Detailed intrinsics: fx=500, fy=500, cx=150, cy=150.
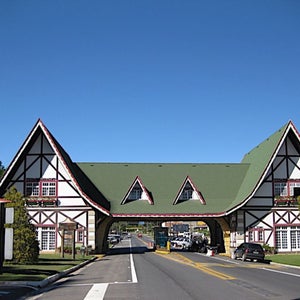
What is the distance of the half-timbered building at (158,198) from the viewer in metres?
41.5

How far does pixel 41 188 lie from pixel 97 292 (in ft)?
91.1

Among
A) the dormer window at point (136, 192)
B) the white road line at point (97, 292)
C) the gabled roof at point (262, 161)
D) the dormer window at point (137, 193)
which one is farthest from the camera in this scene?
the dormer window at point (136, 192)

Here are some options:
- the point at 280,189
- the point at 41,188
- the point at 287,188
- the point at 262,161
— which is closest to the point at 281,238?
the point at 280,189

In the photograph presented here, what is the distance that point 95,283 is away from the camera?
1825 centimetres

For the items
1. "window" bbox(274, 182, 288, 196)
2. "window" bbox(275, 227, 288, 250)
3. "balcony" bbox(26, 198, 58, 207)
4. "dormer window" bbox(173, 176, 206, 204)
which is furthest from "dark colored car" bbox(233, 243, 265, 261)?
"balcony" bbox(26, 198, 58, 207)

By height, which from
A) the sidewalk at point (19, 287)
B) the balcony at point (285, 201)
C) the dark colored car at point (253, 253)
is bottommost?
the dark colored car at point (253, 253)

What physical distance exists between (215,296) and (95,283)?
239 inches

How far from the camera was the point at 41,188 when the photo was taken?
41.9 meters

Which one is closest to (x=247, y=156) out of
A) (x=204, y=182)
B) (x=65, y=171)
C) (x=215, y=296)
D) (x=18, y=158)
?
(x=204, y=182)

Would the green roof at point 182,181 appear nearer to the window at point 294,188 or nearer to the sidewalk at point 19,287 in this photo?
the window at point 294,188

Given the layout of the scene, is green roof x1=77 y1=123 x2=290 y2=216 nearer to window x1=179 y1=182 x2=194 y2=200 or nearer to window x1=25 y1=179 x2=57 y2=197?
window x1=179 y1=182 x2=194 y2=200

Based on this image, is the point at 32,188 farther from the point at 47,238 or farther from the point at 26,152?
the point at 47,238

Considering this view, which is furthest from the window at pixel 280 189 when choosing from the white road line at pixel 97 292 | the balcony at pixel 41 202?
the white road line at pixel 97 292

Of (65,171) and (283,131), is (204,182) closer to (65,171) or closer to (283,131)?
(283,131)
